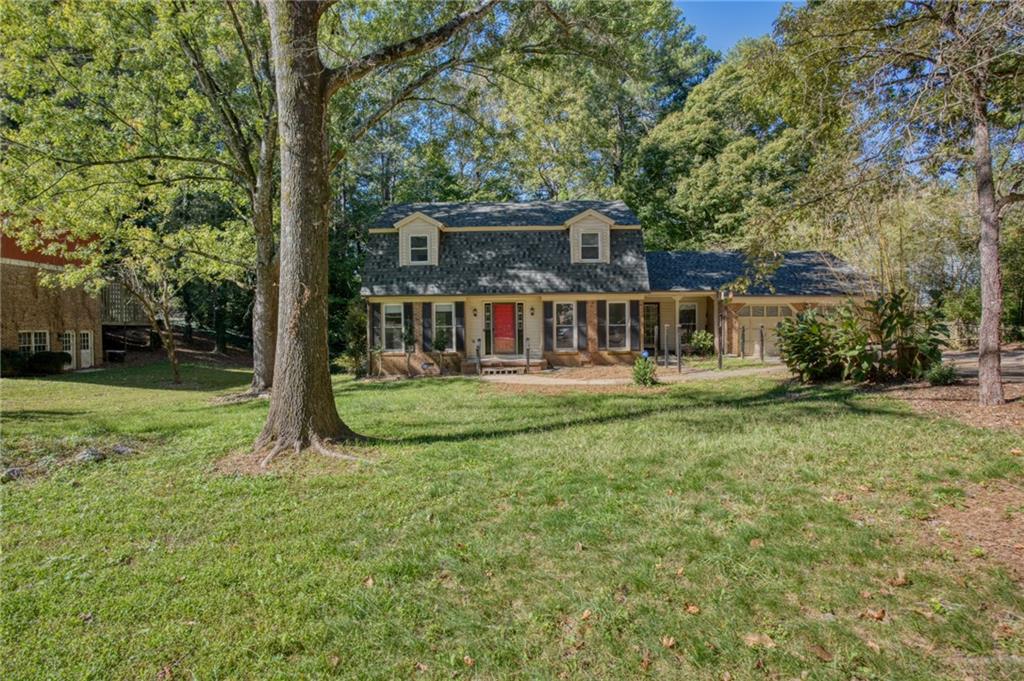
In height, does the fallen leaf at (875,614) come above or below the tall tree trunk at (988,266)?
below

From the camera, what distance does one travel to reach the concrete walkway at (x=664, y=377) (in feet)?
45.1

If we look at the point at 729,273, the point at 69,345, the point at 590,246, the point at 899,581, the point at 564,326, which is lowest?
the point at 899,581

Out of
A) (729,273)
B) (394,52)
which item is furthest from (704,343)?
(394,52)

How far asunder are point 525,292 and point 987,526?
14.6 meters

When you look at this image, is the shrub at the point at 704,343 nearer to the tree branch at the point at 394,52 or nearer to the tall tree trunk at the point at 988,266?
the tall tree trunk at the point at 988,266

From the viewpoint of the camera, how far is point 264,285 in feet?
46.2

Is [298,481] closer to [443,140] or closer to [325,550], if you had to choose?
[325,550]

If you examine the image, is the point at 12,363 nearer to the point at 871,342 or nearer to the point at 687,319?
the point at 687,319

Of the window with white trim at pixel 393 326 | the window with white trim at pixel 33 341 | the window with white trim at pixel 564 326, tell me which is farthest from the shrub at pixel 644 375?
the window with white trim at pixel 33 341

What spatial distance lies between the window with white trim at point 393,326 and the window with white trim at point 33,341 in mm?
12798

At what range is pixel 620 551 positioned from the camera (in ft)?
12.5

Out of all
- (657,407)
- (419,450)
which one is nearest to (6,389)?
(419,450)

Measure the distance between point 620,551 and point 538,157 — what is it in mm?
10129

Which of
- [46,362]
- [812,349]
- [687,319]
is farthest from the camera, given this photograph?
[687,319]
